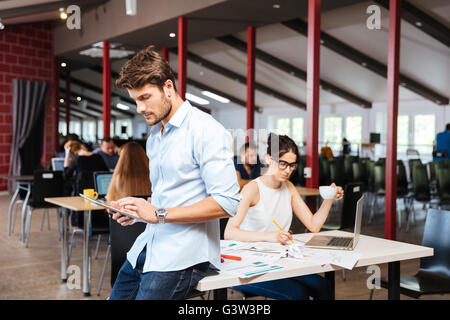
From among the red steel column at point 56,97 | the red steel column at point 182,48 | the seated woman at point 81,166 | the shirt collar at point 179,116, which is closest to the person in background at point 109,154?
the seated woman at point 81,166

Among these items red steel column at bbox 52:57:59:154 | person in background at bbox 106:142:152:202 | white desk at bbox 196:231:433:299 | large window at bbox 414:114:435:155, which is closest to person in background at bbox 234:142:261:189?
person in background at bbox 106:142:152:202

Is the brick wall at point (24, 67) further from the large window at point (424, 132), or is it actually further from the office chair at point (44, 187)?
the large window at point (424, 132)

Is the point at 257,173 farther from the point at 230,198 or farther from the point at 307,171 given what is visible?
the point at 230,198

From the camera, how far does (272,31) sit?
1105cm

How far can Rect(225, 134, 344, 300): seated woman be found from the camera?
2.53 meters

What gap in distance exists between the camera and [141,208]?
5.35 ft

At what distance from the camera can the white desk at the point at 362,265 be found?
1800 millimetres

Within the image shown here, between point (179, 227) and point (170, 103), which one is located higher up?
point (170, 103)

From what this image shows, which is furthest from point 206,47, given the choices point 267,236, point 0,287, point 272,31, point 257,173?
point 267,236

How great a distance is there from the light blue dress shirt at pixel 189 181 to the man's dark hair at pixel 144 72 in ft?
0.44

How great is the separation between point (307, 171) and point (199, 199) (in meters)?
3.88

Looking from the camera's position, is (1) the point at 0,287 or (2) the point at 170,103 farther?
(1) the point at 0,287

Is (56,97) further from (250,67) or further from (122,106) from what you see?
(122,106)
